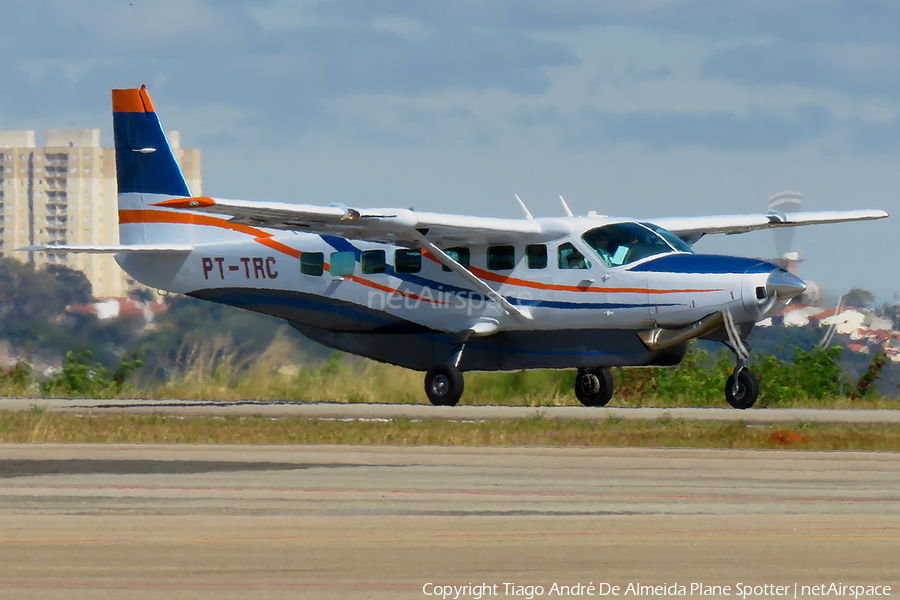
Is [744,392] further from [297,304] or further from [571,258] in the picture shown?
[297,304]

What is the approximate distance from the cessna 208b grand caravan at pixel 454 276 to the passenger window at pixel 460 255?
24mm

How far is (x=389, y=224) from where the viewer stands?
21.1 metres

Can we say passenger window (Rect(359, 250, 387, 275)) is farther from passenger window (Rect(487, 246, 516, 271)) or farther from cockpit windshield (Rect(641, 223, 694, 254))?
cockpit windshield (Rect(641, 223, 694, 254))

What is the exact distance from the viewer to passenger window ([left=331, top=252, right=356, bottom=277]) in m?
23.6

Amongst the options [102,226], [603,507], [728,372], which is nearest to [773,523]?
[603,507]

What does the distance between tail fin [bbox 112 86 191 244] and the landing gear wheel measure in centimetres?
746

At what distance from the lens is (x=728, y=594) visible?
6.68 meters

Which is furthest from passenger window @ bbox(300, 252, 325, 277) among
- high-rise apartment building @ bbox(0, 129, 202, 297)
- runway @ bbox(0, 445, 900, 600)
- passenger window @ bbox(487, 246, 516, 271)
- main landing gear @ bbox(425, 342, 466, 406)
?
high-rise apartment building @ bbox(0, 129, 202, 297)

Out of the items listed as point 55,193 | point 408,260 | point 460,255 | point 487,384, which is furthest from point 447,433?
point 55,193

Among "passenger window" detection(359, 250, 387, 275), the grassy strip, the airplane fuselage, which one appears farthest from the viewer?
"passenger window" detection(359, 250, 387, 275)

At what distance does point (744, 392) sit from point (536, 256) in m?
3.74

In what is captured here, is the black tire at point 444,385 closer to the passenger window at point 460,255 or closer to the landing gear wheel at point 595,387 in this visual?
the passenger window at point 460,255

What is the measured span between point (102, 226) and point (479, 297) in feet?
344

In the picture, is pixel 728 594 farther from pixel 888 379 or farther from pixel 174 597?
pixel 888 379
